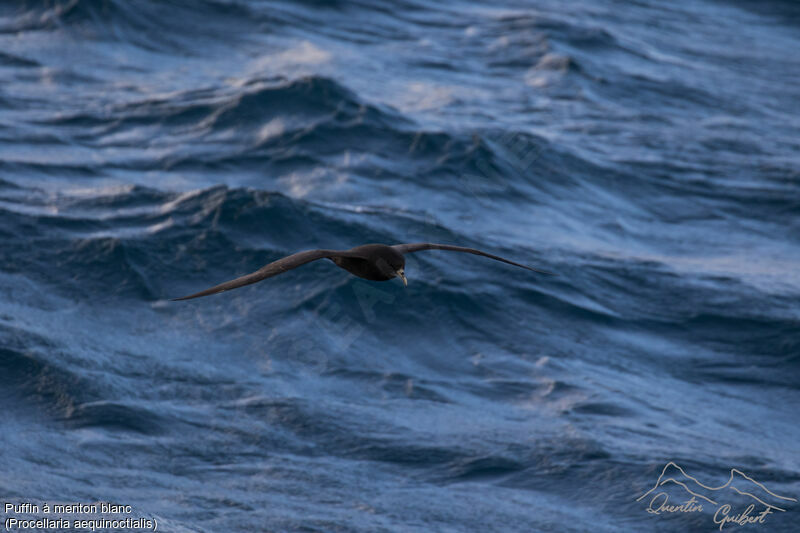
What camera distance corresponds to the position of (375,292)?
1188 cm

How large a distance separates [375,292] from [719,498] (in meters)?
4.41

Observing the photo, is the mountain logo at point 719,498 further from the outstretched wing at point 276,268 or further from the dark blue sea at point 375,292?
the outstretched wing at point 276,268

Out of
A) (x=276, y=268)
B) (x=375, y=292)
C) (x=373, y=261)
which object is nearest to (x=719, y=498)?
(x=375, y=292)

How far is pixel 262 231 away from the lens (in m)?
12.5

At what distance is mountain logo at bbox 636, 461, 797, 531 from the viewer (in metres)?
9.12

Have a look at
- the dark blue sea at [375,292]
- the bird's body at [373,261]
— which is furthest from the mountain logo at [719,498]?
the bird's body at [373,261]

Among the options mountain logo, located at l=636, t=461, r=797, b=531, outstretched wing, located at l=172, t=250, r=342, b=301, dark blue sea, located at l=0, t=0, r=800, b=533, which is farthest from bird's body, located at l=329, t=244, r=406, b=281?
mountain logo, located at l=636, t=461, r=797, b=531

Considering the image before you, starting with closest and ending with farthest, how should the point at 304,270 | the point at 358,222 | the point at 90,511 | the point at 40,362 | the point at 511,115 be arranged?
the point at 90,511 → the point at 40,362 → the point at 304,270 → the point at 358,222 → the point at 511,115

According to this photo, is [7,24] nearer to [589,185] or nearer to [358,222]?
[358,222]

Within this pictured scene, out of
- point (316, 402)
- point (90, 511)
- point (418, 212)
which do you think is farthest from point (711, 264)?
point (90, 511)

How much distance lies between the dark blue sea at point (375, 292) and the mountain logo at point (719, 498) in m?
0.03

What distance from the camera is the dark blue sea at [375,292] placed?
9031 millimetres

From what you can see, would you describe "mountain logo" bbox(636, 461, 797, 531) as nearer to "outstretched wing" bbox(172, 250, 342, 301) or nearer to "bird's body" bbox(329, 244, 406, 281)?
"bird's body" bbox(329, 244, 406, 281)

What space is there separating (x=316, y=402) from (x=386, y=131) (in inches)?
266
